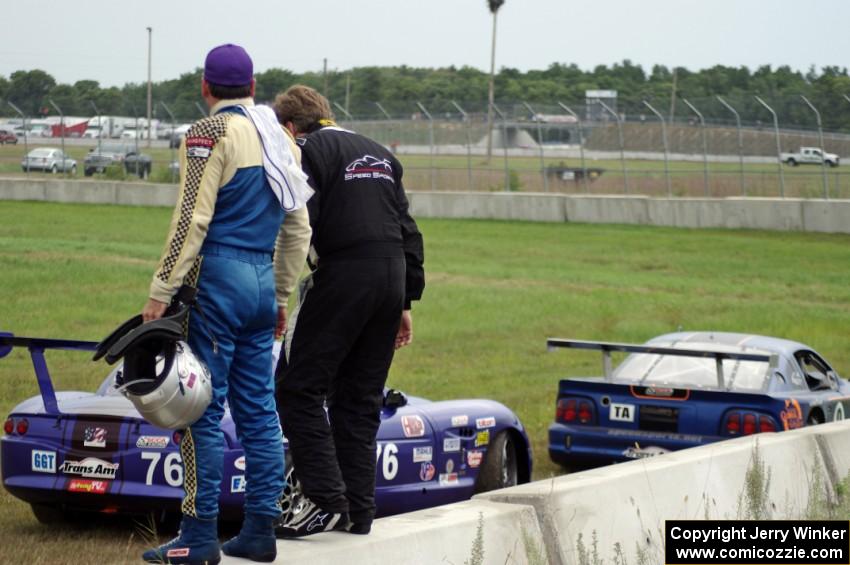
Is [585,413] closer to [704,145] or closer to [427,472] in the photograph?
[427,472]

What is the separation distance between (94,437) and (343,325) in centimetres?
263

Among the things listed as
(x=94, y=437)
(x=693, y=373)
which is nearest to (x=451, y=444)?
(x=94, y=437)

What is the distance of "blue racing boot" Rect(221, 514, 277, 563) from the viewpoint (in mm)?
4566

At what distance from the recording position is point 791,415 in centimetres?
1015

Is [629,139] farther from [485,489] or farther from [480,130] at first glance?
[485,489]

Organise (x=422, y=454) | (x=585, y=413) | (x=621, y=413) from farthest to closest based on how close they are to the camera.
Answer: (x=585, y=413) < (x=621, y=413) < (x=422, y=454)

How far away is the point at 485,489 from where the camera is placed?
8.97 m

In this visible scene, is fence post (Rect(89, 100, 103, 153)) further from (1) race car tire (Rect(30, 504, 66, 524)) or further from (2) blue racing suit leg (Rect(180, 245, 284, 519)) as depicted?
(2) blue racing suit leg (Rect(180, 245, 284, 519))

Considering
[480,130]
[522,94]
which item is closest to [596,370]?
[480,130]

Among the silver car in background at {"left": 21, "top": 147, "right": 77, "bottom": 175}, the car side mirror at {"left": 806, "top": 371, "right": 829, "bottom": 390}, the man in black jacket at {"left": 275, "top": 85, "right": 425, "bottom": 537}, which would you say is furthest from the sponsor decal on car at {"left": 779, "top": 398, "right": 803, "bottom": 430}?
the silver car in background at {"left": 21, "top": 147, "right": 77, "bottom": 175}

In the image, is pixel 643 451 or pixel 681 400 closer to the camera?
pixel 643 451

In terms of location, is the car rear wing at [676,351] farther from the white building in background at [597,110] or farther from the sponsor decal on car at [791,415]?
the white building in background at [597,110]

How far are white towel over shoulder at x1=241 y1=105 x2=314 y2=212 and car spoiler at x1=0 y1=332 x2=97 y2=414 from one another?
2224mm

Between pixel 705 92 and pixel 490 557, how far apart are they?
6560 cm
